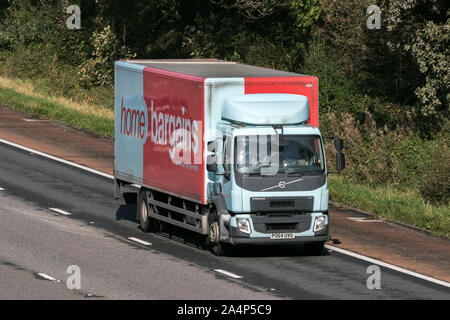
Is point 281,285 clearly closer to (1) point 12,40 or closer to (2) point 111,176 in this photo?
(2) point 111,176

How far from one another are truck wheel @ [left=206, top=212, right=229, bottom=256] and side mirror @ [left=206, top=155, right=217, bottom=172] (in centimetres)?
100

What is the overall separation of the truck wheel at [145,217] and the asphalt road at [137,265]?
26 centimetres

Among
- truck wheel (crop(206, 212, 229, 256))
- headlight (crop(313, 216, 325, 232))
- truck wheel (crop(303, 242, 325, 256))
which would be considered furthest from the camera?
truck wheel (crop(303, 242, 325, 256))

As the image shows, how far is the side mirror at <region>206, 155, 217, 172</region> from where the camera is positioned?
71.3ft

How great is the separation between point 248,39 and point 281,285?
2911 centimetres

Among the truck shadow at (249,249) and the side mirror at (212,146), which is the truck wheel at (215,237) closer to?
the truck shadow at (249,249)

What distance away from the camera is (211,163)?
72.0 feet

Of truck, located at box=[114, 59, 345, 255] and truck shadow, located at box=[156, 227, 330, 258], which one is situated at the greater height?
truck, located at box=[114, 59, 345, 255]

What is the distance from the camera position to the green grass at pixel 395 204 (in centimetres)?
2583

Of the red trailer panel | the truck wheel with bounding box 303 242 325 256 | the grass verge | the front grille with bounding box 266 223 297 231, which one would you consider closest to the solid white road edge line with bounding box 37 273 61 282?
the red trailer panel

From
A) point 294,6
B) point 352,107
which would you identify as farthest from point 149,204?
point 294,6

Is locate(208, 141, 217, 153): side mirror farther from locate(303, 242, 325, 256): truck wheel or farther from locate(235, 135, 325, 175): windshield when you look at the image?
locate(303, 242, 325, 256): truck wheel

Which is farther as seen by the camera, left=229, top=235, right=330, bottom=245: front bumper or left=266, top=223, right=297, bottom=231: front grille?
left=266, top=223, right=297, bottom=231: front grille

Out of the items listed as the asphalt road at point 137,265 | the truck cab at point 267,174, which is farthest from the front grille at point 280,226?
the asphalt road at point 137,265
